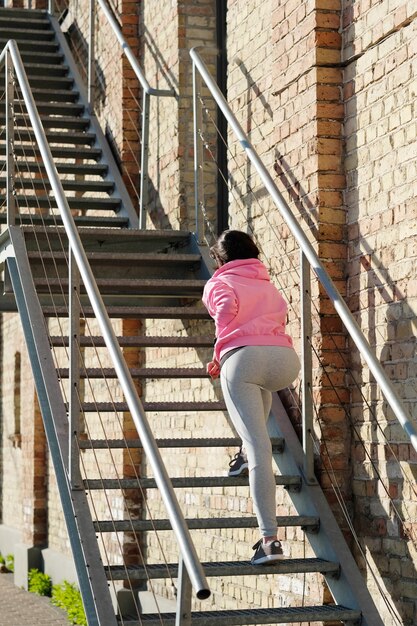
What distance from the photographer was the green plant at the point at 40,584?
36.1 ft

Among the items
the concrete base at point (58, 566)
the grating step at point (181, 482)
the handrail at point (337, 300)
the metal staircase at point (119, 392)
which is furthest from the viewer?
the concrete base at point (58, 566)

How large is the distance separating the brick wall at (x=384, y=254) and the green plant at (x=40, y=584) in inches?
237

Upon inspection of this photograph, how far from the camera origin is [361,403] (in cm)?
564

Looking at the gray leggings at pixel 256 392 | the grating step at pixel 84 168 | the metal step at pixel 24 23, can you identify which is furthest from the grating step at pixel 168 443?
the metal step at pixel 24 23

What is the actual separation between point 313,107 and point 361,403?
A: 1488 mm

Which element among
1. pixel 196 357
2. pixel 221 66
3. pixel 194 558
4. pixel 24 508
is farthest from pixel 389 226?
pixel 24 508

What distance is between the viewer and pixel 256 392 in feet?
17.6

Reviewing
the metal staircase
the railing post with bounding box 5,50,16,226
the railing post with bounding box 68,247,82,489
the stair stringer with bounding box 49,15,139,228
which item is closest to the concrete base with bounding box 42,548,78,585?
the metal staircase

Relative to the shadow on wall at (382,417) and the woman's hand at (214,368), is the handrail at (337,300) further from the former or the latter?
the woman's hand at (214,368)

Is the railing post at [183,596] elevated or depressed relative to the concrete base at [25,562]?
depressed

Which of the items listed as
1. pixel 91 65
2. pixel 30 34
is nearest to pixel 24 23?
pixel 30 34

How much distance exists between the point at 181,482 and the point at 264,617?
93cm

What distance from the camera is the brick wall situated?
17.1 ft

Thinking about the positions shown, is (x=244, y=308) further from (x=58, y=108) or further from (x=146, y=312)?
(x=58, y=108)
